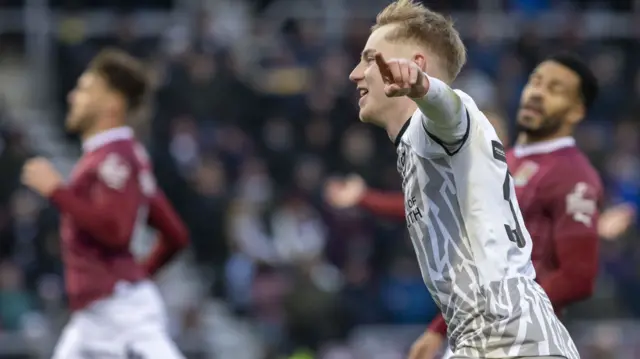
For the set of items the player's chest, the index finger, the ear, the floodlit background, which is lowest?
the floodlit background

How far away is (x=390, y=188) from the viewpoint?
13.3m

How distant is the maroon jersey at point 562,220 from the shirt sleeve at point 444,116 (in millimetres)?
2058

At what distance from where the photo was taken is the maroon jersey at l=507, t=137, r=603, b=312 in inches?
260

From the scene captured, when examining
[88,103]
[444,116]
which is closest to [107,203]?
[88,103]

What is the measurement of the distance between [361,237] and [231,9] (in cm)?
384

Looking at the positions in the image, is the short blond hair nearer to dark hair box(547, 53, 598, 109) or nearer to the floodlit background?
dark hair box(547, 53, 598, 109)

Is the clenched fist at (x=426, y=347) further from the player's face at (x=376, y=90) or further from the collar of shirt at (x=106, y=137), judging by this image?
the collar of shirt at (x=106, y=137)

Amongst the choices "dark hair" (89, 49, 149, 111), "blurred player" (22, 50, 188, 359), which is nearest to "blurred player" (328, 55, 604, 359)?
"blurred player" (22, 50, 188, 359)

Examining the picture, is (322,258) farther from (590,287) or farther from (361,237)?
(590,287)

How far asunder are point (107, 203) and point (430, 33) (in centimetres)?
328

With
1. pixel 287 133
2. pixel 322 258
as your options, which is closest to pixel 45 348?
pixel 322 258

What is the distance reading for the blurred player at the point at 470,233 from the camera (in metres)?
4.77

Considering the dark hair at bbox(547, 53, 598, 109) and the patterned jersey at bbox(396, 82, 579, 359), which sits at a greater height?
the dark hair at bbox(547, 53, 598, 109)

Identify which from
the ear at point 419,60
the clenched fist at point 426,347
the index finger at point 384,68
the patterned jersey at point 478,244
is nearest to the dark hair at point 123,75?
the clenched fist at point 426,347
